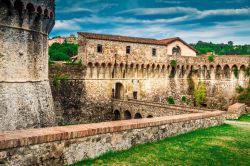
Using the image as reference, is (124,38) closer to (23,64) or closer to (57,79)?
(57,79)

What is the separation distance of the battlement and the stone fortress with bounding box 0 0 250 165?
5 cm

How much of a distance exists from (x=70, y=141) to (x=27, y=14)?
34.7 feet

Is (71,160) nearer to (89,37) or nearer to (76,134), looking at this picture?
(76,134)

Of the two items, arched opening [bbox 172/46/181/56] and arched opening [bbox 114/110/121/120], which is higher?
arched opening [bbox 172/46/181/56]

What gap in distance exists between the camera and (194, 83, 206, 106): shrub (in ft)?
115

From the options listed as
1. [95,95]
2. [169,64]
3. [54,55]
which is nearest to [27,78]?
[95,95]

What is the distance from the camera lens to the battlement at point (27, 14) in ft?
46.4

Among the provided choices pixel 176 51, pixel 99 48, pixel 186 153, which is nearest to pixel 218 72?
pixel 176 51

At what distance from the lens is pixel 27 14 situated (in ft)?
50.1

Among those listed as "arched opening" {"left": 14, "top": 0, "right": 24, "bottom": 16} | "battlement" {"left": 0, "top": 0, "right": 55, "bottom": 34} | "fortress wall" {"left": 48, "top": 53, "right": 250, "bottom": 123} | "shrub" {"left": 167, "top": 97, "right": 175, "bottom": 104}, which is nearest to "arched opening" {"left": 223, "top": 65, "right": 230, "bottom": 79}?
"fortress wall" {"left": 48, "top": 53, "right": 250, "bottom": 123}

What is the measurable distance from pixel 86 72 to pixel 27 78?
12937mm

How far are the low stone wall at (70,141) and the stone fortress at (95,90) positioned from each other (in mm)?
22

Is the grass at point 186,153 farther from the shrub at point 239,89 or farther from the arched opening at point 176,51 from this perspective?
the arched opening at point 176,51

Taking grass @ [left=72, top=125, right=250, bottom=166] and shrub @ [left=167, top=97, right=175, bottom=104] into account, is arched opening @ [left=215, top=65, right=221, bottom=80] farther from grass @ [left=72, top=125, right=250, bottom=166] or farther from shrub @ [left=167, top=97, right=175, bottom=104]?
grass @ [left=72, top=125, right=250, bottom=166]
